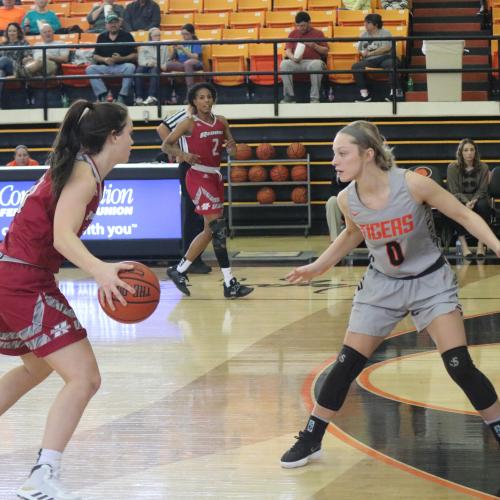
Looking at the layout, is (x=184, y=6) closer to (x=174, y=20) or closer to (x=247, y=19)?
(x=174, y=20)

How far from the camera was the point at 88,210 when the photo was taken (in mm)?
3906

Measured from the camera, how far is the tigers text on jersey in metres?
4.37

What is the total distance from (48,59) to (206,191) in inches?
255

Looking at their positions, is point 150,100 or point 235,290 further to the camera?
point 150,100

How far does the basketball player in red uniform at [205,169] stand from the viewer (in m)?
9.44

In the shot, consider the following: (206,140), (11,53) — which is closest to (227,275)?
(206,140)

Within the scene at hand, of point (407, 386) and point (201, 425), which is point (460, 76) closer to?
point (407, 386)

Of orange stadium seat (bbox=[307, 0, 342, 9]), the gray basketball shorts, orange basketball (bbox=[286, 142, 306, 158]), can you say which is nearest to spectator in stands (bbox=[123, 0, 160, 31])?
orange stadium seat (bbox=[307, 0, 342, 9])

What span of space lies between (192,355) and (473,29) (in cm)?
1083

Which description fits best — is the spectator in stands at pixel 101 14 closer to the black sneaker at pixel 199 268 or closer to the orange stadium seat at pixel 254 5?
the orange stadium seat at pixel 254 5

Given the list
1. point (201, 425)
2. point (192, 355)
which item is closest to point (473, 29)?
point (192, 355)

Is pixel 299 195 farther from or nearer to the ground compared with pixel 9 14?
nearer to the ground

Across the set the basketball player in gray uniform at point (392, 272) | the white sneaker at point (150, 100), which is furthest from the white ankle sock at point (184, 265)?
the white sneaker at point (150, 100)

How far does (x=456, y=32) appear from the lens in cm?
1617
